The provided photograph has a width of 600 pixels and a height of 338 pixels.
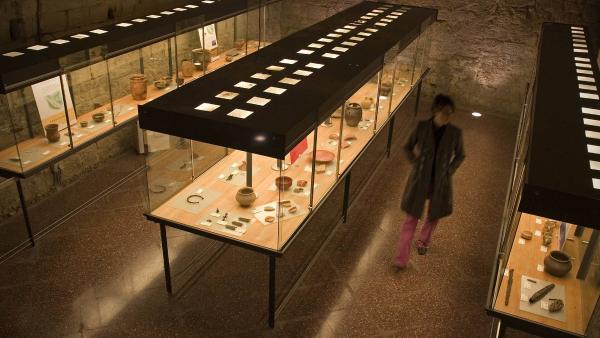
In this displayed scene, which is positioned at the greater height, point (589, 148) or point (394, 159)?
point (589, 148)

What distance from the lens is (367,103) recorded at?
6898 mm

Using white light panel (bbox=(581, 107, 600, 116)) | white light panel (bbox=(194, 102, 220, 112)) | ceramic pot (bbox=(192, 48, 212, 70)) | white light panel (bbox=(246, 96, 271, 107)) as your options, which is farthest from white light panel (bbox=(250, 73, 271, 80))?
white light panel (bbox=(581, 107, 600, 116))

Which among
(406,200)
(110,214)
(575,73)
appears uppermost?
(575,73)

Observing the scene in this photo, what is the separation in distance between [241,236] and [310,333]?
3.74 ft

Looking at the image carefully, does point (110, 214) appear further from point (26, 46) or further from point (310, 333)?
point (310, 333)

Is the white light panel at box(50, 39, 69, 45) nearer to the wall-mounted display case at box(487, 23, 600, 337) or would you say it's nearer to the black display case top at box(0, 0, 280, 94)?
the black display case top at box(0, 0, 280, 94)

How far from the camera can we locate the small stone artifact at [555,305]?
3914mm

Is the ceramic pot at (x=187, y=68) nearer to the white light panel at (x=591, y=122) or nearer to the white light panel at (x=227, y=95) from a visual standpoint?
the white light panel at (x=227, y=95)

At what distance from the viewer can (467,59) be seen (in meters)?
10.5

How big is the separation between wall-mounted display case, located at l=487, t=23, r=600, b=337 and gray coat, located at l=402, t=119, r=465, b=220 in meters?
0.76

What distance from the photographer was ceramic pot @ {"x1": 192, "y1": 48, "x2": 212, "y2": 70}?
7.96m

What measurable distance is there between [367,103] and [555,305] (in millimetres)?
3620

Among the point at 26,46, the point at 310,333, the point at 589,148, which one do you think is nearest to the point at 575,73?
the point at 589,148

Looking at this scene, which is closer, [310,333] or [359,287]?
[310,333]
